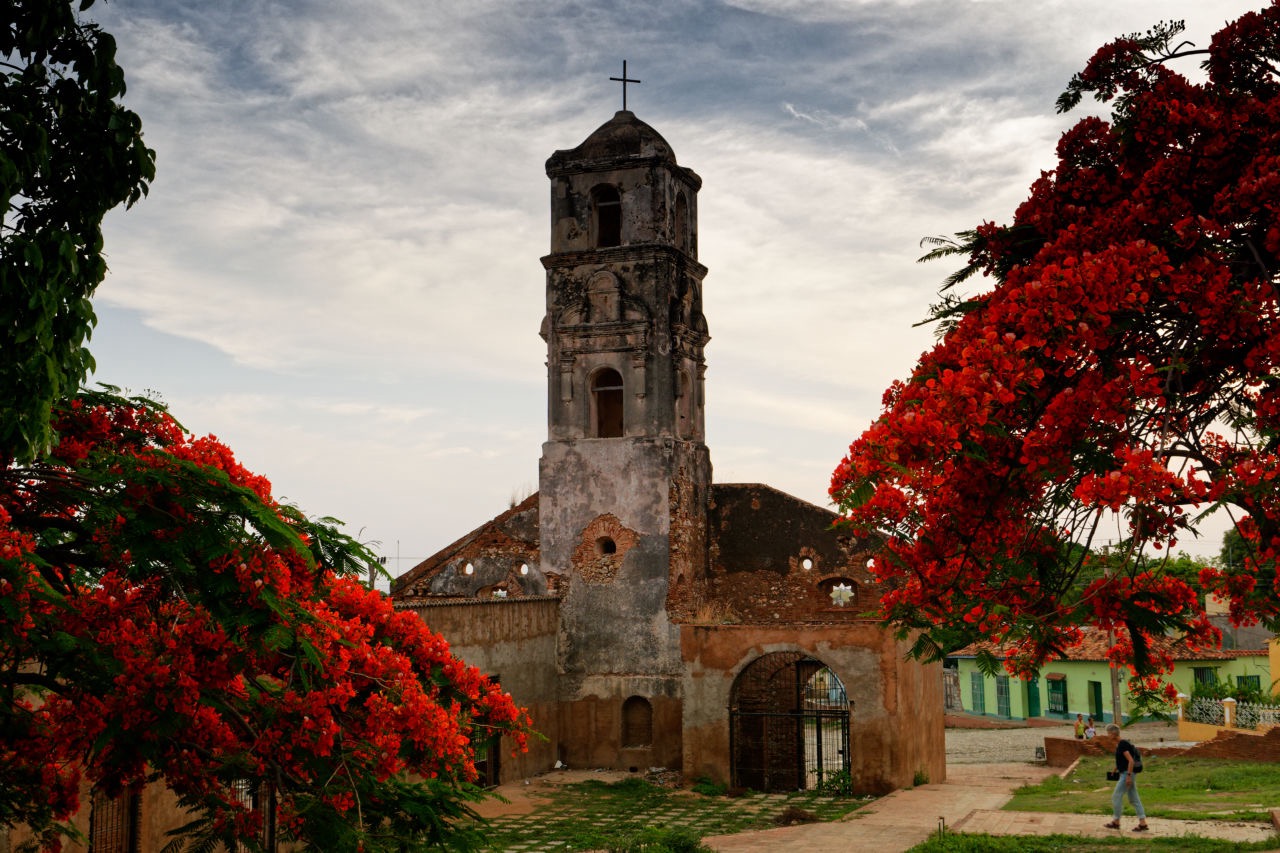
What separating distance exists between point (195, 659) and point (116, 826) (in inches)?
305

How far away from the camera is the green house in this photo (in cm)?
3625

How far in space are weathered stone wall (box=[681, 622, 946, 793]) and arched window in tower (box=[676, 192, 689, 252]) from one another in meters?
8.62

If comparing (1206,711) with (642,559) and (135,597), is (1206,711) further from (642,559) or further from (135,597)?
(135,597)

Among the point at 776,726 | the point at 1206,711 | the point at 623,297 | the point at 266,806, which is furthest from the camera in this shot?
the point at 1206,711

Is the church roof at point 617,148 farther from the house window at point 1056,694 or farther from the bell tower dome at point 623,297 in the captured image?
the house window at point 1056,694

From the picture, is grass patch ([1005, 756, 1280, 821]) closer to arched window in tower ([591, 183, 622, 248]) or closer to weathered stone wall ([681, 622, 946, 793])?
weathered stone wall ([681, 622, 946, 793])

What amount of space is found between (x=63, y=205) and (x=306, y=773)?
134 inches

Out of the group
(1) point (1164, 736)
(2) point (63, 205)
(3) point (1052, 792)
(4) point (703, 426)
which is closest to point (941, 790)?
(3) point (1052, 792)

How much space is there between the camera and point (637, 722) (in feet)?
80.0

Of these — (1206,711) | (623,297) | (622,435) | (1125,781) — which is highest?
(623,297)

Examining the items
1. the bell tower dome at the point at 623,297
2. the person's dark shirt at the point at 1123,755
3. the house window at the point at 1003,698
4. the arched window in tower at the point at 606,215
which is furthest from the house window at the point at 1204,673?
the person's dark shirt at the point at 1123,755

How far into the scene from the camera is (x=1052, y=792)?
19.8 metres

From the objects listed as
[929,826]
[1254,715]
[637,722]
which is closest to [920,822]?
[929,826]

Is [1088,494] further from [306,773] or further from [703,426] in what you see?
[703,426]
